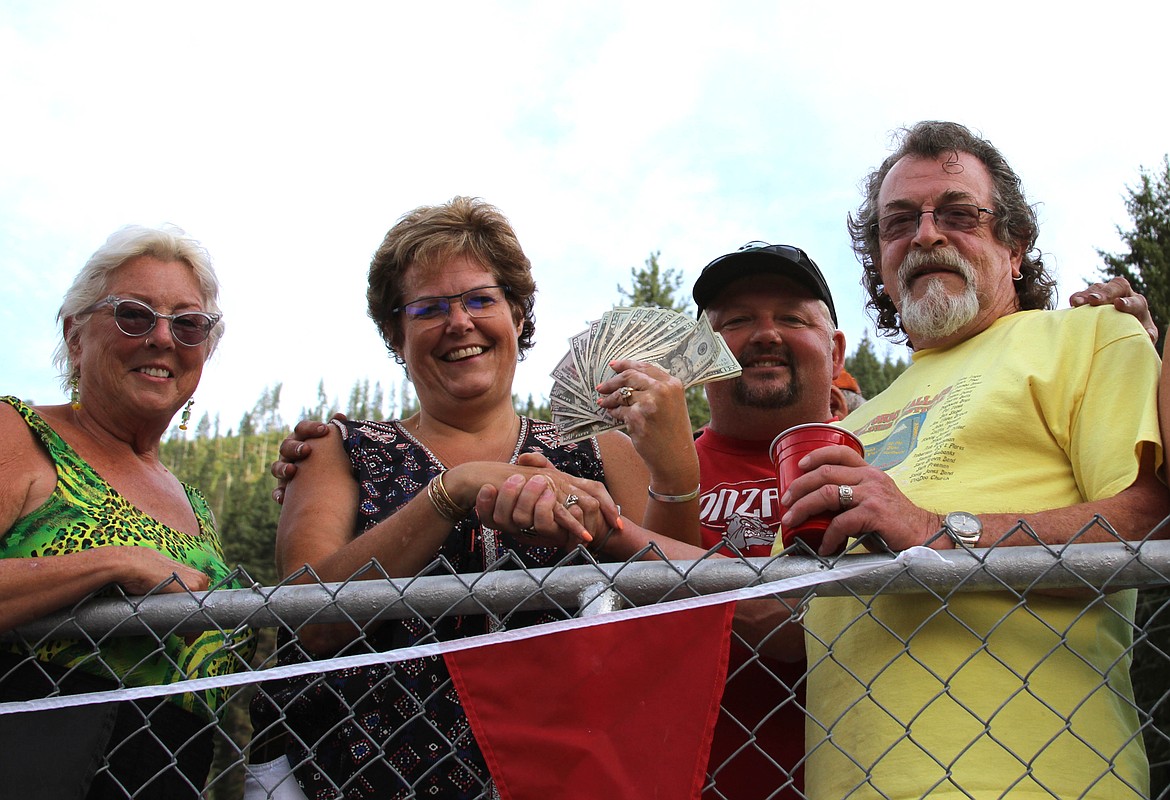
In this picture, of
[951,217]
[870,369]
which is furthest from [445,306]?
[870,369]

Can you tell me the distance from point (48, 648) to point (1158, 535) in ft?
A: 8.72

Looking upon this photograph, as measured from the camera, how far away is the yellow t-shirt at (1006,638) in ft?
6.55

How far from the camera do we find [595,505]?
8.06 ft

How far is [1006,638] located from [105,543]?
2271 mm

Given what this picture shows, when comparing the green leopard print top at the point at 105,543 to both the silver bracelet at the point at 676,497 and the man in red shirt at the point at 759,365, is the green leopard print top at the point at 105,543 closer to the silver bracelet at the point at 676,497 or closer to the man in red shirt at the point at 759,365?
the silver bracelet at the point at 676,497

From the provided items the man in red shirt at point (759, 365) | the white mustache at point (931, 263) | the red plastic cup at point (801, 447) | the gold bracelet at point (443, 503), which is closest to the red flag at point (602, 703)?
the red plastic cup at point (801, 447)

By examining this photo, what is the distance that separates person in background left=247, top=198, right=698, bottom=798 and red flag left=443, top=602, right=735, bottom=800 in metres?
0.08

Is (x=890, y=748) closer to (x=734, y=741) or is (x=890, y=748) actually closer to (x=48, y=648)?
(x=734, y=741)

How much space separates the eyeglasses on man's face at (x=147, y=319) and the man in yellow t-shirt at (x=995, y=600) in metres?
2.19

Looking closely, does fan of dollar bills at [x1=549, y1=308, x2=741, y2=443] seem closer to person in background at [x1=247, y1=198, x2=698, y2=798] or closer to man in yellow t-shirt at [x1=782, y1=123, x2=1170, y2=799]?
person in background at [x1=247, y1=198, x2=698, y2=798]

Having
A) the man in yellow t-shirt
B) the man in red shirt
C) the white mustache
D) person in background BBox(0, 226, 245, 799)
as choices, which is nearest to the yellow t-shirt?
the man in yellow t-shirt

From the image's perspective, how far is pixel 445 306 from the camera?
322 centimetres

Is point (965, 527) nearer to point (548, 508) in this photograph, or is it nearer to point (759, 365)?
point (548, 508)

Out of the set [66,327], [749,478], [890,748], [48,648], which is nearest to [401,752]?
[48,648]
